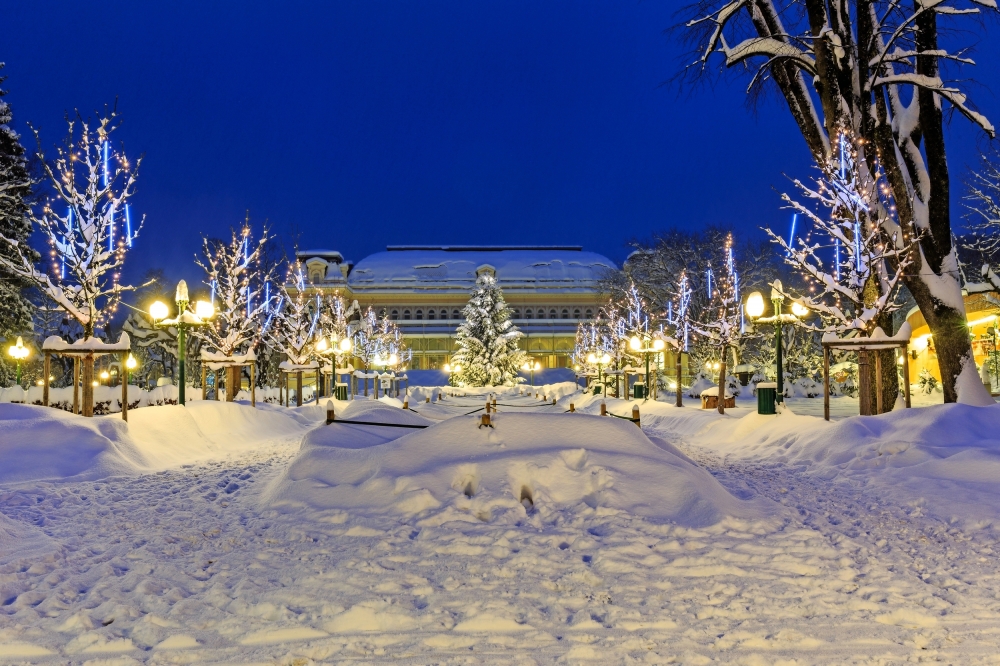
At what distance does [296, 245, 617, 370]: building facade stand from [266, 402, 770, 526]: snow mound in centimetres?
7416

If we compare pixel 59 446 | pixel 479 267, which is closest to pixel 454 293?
pixel 479 267

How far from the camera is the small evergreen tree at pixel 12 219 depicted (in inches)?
1096

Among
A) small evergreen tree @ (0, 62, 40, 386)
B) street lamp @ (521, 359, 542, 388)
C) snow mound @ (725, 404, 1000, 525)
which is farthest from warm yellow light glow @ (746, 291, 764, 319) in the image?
street lamp @ (521, 359, 542, 388)

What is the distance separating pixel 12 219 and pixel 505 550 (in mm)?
29410

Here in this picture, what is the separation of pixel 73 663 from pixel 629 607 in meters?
3.18

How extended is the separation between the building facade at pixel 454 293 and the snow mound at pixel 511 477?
74.2 meters

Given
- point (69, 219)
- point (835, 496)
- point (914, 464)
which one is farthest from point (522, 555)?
point (69, 219)

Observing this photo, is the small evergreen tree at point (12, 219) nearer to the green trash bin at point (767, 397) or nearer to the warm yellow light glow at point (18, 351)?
the warm yellow light glow at point (18, 351)

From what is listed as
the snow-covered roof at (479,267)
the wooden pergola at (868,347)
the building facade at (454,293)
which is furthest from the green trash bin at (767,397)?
the snow-covered roof at (479,267)

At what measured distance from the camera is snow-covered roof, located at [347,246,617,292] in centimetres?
9000

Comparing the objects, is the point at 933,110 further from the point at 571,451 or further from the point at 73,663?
the point at 73,663

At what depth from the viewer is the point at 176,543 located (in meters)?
6.41

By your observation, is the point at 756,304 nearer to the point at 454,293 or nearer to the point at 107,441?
the point at 107,441

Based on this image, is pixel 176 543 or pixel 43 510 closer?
pixel 176 543
